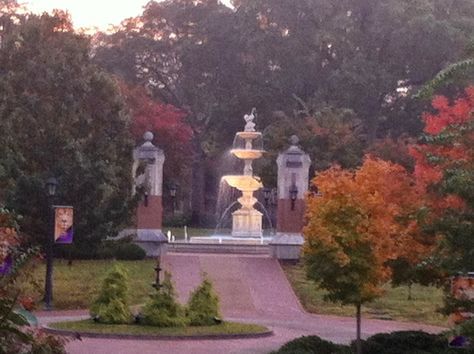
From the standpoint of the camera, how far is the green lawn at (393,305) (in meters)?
28.6

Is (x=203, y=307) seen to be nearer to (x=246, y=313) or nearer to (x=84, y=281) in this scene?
(x=246, y=313)

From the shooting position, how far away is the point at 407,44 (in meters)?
60.4

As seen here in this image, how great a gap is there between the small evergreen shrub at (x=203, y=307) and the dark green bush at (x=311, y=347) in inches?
178

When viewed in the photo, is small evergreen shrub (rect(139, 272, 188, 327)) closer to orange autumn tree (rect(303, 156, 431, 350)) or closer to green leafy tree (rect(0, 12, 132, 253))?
orange autumn tree (rect(303, 156, 431, 350))

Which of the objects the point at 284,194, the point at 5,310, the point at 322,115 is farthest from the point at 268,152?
the point at 5,310

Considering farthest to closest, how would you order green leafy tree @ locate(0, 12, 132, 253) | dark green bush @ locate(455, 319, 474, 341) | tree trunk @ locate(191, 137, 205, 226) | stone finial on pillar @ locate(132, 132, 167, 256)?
tree trunk @ locate(191, 137, 205, 226)
stone finial on pillar @ locate(132, 132, 167, 256)
green leafy tree @ locate(0, 12, 132, 253)
dark green bush @ locate(455, 319, 474, 341)

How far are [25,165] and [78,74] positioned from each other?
9187 millimetres

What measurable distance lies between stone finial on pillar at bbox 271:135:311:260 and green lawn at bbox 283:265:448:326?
452 cm

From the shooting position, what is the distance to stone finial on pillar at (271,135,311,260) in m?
38.5

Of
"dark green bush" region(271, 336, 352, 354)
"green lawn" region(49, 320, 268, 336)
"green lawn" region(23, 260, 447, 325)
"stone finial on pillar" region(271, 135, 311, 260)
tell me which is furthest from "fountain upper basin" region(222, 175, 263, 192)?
"dark green bush" region(271, 336, 352, 354)

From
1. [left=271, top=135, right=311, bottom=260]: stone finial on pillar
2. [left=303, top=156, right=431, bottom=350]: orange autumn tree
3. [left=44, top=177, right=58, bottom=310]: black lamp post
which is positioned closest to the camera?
[left=303, top=156, right=431, bottom=350]: orange autumn tree

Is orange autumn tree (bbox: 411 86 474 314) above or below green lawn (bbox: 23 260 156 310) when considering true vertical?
above

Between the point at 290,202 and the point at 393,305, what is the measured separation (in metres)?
9.89

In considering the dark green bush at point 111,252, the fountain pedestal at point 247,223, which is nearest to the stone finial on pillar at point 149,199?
the dark green bush at point 111,252
